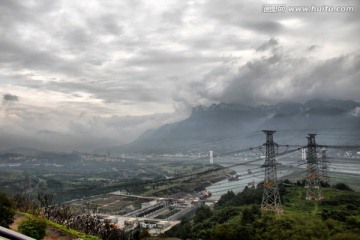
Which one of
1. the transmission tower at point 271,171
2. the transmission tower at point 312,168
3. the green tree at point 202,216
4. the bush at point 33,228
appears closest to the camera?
the bush at point 33,228

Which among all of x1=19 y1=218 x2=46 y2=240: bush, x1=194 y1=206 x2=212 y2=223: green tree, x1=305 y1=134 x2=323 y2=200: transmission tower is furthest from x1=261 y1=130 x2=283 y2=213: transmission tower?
x1=19 y1=218 x2=46 y2=240: bush

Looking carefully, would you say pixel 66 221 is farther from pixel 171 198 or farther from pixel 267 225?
pixel 171 198

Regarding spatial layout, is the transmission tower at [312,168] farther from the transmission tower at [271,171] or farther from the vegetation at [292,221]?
the transmission tower at [271,171]

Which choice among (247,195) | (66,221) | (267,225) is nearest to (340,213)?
(267,225)

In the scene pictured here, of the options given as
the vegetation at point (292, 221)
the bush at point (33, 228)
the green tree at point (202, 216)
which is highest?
the bush at point (33, 228)

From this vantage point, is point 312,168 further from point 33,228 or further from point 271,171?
point 33,228

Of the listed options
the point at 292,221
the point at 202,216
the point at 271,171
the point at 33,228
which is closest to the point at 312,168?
the point at 271,171

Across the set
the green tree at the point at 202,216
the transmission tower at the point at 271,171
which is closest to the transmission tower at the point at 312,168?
the transmission tower at the point at 271,171
